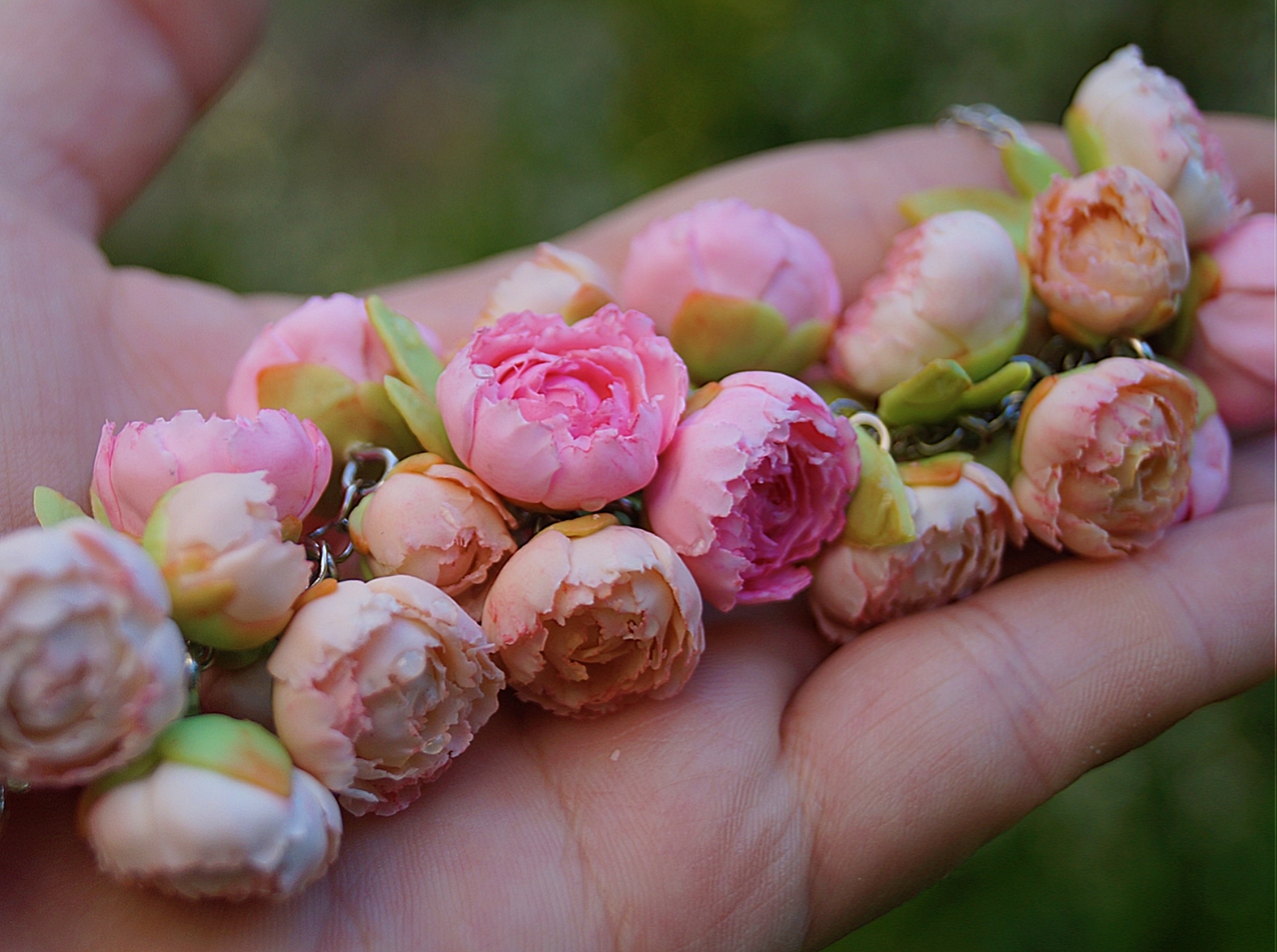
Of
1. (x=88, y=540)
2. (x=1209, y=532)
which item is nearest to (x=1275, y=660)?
(x=1209, y=532)

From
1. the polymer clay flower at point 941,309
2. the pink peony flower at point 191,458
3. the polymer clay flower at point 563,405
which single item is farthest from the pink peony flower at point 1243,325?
the pink peony flower at point 191,458

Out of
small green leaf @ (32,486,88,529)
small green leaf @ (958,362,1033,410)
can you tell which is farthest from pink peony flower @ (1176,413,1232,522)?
small green leaf @ (32,486,88,529)

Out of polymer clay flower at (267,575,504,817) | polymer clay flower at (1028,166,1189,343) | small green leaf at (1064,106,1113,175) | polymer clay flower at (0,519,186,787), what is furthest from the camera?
small green leaf at (1064,106,1113,175)

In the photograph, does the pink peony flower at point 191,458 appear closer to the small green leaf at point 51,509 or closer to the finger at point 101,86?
the small green leaf at point 51,509

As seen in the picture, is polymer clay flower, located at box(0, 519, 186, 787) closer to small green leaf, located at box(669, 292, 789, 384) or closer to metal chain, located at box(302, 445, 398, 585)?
metal chain, located at box(302, 445, 398, 585)

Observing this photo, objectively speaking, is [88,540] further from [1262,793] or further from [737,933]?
[1262,793]

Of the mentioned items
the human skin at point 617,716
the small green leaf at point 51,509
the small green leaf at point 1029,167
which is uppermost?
the small green leaf at point 1029,167
